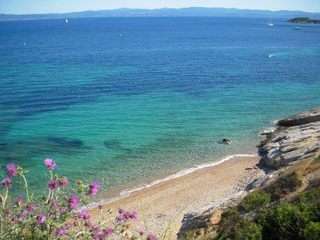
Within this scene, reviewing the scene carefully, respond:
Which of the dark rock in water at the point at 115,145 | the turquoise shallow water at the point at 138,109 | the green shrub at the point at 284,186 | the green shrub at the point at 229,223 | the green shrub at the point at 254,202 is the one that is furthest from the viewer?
the dark rock in water at the point at 115,145

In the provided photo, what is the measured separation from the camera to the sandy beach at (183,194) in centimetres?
2169

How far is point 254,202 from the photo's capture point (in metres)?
15.0

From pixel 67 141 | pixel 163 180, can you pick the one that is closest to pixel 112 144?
pixel 67 141

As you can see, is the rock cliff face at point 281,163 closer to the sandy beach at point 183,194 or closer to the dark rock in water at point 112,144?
the sandy beach at point 183,194

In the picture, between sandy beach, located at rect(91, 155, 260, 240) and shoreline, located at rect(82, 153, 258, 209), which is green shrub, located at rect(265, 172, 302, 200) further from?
shoreline, located at rect(82, 153, 258, 209)

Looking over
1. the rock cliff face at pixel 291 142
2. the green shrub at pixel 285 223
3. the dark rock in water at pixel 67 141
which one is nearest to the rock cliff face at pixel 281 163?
the rock cliff face at pixel 291 142

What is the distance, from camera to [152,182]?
86.9 feet

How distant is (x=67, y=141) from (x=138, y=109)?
38.2ft

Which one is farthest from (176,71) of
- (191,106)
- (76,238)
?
(76,238)

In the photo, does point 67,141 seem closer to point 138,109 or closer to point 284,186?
point 138,109

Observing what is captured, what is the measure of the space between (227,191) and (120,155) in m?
8.98

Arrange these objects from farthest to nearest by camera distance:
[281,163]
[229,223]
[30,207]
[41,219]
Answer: [281,163] < [229,223] < [30,207] < [41,219]

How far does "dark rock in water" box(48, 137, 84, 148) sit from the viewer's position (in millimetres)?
33062

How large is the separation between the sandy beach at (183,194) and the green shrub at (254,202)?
4459mm
